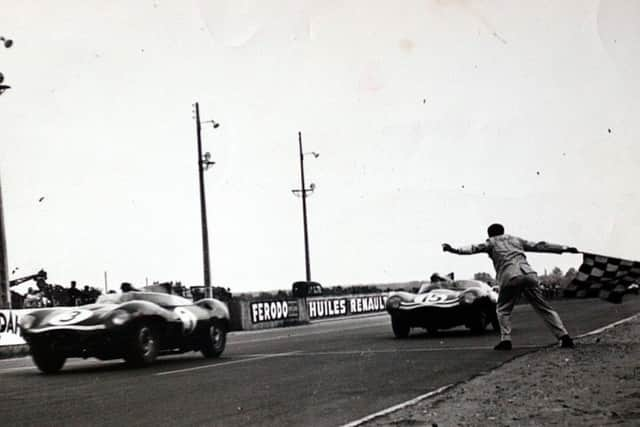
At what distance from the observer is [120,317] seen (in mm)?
12336

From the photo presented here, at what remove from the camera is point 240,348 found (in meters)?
16.5

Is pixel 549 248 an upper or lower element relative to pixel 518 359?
upper

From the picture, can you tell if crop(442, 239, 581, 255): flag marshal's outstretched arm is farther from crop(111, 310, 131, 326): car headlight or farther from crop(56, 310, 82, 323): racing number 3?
crop(56, 310, 82, 323): racing number 3

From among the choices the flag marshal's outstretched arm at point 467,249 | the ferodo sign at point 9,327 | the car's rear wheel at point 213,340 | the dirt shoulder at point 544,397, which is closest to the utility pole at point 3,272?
the ferodo sign at point 9,327

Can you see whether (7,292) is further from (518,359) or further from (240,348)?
(518,359)

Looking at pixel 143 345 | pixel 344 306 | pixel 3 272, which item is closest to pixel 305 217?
pixel 344 306

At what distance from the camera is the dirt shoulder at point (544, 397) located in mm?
6367

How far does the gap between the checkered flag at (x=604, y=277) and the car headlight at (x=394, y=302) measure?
512cm

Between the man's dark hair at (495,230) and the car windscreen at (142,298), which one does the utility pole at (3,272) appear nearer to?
the car windscreen at (142,298)

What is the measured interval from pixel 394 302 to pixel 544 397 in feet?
32.4

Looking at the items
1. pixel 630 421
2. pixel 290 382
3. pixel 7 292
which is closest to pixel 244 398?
pixel 290 382

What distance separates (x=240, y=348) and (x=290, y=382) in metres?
6.91

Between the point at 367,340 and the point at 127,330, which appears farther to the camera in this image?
the point at 367,340

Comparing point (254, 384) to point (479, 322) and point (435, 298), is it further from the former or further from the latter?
point (479, 322)
